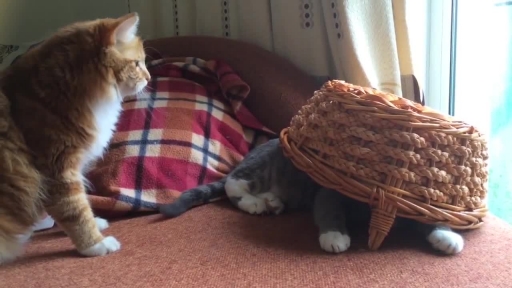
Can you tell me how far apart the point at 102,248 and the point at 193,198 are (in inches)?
11.4

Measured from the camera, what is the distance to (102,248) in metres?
1.10

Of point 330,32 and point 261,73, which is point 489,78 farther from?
point 261,73

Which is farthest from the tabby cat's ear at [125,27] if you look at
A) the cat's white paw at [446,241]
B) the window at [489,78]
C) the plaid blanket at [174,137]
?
the window at [489,78]

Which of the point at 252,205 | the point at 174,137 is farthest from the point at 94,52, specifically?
the point at 252,205

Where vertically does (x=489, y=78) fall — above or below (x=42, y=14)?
below

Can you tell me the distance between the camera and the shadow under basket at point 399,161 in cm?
101

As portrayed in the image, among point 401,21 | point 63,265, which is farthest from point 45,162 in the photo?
point 401,21

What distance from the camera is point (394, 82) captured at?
5.11ft

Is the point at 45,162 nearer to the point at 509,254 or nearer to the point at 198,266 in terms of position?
the point at 198,266

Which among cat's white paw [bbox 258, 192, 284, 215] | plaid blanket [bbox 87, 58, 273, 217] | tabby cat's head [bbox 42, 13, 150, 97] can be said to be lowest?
cat's white paw [bbox 258, 192, 284, 215]

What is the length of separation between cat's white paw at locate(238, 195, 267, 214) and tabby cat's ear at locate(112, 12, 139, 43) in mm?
472

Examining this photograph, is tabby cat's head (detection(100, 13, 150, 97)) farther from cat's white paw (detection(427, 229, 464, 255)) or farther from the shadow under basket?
cat's white paw (detection(427, 229, 464, 255))

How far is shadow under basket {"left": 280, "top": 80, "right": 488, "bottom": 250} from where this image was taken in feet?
3.30

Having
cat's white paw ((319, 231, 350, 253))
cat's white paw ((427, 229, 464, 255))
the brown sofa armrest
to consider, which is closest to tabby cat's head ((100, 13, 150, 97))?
the brown sofa armrest
